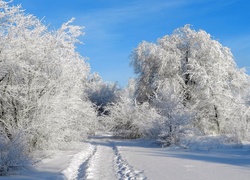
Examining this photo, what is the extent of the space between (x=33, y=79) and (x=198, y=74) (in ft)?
55.7

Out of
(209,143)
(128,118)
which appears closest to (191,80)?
(128,118)

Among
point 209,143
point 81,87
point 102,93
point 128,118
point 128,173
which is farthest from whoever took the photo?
point 102,93

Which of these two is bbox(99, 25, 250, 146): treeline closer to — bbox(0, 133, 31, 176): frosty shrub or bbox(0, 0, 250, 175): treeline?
bbox(0, 0, 250, 175): treeline

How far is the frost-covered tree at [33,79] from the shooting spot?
14.4 metres

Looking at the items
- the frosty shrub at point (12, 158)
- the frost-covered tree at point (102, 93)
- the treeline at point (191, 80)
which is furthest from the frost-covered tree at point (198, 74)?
the frosty shrub at point (12, 158)

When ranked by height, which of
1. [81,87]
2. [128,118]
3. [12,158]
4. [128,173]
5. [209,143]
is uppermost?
[81,87]

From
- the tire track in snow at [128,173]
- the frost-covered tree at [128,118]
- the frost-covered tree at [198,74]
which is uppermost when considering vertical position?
the frost-covered tree at [198,74]

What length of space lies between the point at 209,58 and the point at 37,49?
18547 millimetres

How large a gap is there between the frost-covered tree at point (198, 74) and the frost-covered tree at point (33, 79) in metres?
12.8

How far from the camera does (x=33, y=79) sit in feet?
50.0

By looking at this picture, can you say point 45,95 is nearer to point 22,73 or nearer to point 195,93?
point 22,73

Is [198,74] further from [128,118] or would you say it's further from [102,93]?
[102,93]

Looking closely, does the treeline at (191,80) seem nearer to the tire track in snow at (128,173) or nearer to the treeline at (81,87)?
the treeline at (81,87)

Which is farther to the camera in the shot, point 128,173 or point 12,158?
point 128,173
